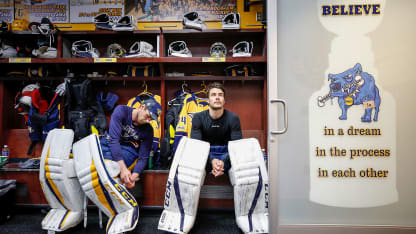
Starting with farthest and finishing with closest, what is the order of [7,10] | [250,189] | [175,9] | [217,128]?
[7,10] < [175,9] < [217,128] < [250,189]

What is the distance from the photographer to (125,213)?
1.51 metres

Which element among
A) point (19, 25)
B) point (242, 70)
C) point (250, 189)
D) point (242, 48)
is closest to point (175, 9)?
point (242, 48)

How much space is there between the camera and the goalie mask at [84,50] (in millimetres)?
2543

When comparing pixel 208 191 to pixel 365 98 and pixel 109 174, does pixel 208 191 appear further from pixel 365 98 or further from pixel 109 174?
pixel 365 98

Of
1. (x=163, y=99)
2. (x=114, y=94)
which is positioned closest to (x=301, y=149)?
(x=163, y=99)

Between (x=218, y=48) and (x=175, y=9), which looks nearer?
(x=218, y=48)

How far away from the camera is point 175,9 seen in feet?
9.02

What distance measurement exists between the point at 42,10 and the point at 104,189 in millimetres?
2672

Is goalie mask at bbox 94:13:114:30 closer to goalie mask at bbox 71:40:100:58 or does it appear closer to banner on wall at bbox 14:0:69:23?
goalie mask at bbox 71:40:100:58

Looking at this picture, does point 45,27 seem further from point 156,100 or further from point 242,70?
point 242,70

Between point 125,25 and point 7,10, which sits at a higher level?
point 7,10

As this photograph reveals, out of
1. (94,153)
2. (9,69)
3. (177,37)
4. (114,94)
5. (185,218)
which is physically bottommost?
(185,218)

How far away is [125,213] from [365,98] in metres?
1.68

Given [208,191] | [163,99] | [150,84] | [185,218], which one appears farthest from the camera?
[150,84]
